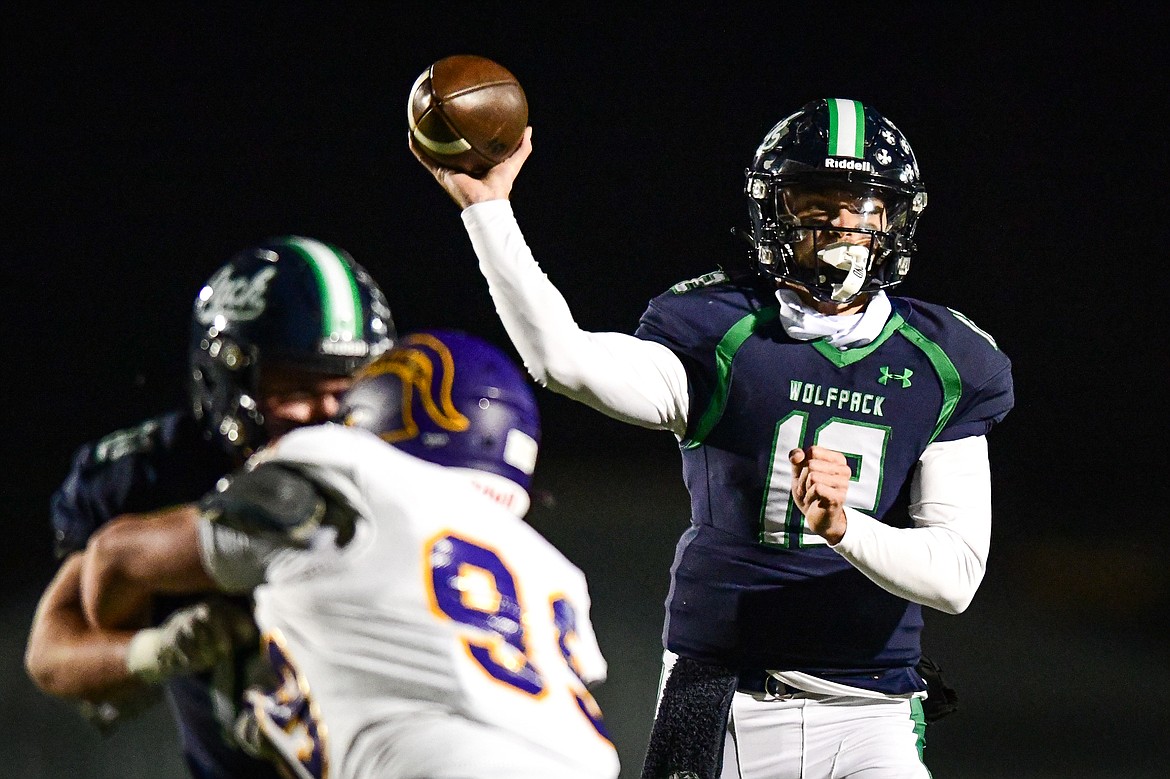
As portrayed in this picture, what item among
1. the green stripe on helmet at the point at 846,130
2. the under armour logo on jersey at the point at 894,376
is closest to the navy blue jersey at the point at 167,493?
the under armour logo on jersey at the point at 894,376

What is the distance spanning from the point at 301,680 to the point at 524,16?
9.96 ft

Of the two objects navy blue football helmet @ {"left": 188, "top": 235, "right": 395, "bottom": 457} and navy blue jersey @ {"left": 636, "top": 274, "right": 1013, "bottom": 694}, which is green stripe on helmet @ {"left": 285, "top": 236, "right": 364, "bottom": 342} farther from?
navy blue jersey @ {"left": 636, "top": 274, "right": 1013, "bottom": 694}

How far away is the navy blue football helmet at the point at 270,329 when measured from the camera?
6.60ft

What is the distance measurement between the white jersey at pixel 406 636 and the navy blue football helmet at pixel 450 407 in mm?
52

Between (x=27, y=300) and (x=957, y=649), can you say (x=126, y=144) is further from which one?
(x=957, y=649)

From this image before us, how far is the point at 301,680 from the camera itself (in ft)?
5.25

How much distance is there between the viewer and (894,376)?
2471 millimetres

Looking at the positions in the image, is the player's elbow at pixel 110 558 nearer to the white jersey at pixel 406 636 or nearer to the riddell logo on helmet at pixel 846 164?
the white jersey at pixel 406 636

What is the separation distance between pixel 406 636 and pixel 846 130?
1.41 meters

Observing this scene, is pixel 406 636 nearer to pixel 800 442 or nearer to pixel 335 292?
pixel 335 292

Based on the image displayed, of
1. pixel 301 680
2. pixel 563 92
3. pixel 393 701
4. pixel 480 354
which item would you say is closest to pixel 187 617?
pixel 301 680

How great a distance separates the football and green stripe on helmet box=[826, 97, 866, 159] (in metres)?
0.54

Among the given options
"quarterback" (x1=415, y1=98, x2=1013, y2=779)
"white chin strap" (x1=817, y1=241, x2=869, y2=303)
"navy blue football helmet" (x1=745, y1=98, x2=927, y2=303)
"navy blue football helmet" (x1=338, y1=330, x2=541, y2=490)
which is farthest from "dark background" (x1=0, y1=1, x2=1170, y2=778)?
"navy blue football helmet" (x1=338, y1=330, x2=541, y2=490)

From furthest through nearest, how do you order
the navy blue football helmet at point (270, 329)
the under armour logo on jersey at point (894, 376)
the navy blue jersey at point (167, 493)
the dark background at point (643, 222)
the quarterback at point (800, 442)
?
the dark background at point (643, 222)
the under armour logo on jersey at point (894, 376)
the quarterback at point (800, 442)
the navy blue football helmet at point (270, 329)
the navy blue jersey at point (167, 493)
